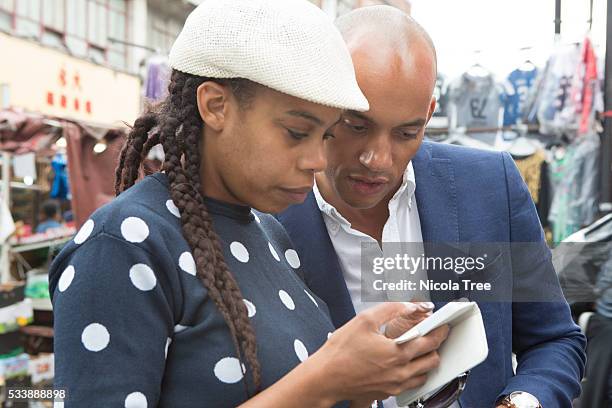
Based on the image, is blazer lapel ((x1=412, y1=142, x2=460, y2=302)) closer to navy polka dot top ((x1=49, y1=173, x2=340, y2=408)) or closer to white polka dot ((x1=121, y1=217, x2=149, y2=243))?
navy polka dot top ((x1=49, y1=173, x2=340, y2=408))

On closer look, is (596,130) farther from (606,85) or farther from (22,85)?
(22,85)

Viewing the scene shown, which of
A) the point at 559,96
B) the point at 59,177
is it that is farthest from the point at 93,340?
the point at 559,96

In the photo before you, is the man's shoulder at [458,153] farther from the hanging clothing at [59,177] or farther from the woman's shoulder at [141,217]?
the hanging clothing at [59,177]

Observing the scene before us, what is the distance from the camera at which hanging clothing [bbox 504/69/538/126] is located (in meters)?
7.21

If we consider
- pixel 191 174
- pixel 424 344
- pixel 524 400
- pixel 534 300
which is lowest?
pixel 524 400

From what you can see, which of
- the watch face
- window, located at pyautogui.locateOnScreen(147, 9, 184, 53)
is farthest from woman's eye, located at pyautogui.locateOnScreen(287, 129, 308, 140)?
window, located at pyautogui.locateOnScreen(147, 9, 184, 53)

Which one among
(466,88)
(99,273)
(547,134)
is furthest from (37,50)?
(99,273)

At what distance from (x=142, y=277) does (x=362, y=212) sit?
3.47ft

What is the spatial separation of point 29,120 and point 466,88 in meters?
4.69

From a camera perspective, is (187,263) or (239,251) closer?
(187,263)

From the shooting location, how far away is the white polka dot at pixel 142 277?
3.64ft

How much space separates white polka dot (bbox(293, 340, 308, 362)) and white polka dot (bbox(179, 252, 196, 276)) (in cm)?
26

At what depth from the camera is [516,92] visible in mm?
7262

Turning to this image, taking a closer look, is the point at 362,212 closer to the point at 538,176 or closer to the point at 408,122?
the point at 408,122
